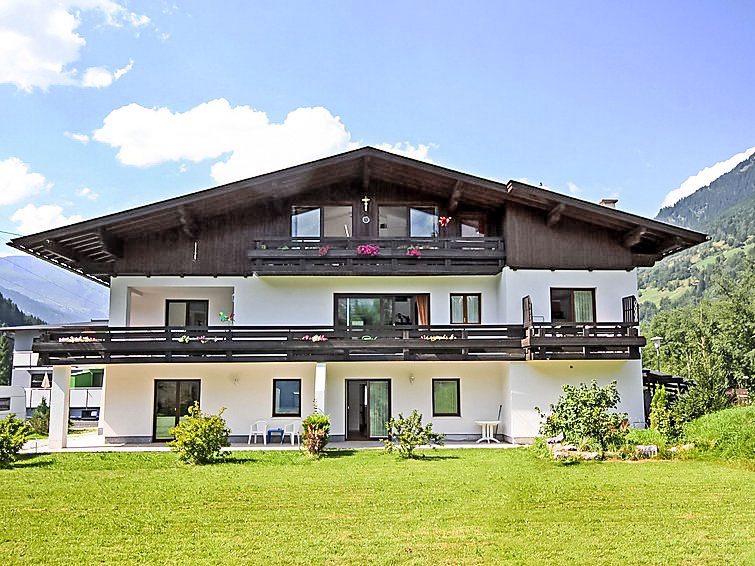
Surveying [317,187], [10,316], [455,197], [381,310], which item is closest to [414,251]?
[455,197]

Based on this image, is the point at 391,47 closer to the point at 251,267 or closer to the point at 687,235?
the point at 251,267

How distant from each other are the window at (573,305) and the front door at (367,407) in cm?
535

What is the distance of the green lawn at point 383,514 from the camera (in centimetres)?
820

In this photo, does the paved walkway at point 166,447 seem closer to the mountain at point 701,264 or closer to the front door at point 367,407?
the front door at point 367,407

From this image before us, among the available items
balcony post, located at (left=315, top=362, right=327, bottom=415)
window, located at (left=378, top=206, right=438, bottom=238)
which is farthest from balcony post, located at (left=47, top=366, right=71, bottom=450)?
window, located at (left=378, top=206, right=438, bottom=238)

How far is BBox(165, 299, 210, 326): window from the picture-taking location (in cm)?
2216

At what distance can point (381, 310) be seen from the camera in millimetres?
21344

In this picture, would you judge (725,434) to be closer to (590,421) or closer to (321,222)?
(590,421)

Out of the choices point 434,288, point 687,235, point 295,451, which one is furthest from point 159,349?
point 687,235

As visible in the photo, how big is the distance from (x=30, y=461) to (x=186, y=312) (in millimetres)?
6873

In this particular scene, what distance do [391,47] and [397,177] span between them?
3752 mm

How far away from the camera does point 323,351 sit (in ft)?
65.2

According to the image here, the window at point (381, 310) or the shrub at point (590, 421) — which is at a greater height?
the window at point (381, 310)

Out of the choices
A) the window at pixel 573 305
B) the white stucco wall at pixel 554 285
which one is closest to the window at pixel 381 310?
the white stucco wall at pixel 554 285
